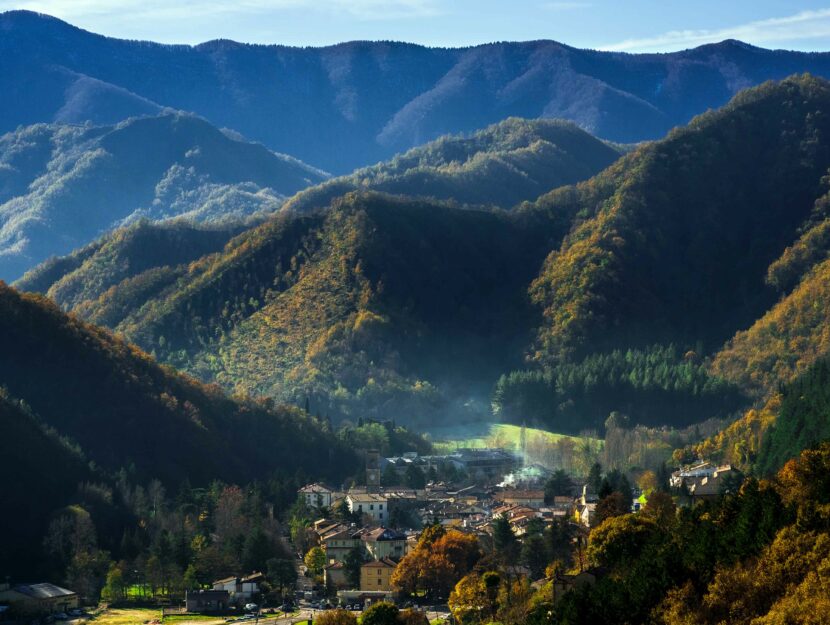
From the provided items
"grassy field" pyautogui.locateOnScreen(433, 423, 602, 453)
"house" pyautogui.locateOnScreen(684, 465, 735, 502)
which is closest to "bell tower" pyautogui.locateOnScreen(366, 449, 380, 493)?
"grassy field" pyautogui.locateOnScreen(433, 423, 602, 453)

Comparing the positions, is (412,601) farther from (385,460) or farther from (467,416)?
(467,416)

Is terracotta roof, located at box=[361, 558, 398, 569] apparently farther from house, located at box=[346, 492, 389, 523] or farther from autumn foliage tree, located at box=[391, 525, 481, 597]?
house, located at box=[346, 492, 389, 523]

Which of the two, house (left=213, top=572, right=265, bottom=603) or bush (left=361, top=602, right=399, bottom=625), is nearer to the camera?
bush (left=361, top=602, right=399, bottom=625)

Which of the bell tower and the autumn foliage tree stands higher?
the bell tower

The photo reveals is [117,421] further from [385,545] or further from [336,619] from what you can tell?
[336,619]

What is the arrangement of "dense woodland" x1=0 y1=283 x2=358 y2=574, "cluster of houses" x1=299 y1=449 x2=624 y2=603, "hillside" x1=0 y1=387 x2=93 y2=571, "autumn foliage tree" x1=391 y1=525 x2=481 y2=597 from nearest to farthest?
"autumn foliage tree" x1=391 y1=525 x2=481 y2=597
"cluster of houses" x1=299 y1=449 x2=624 y2=603
"hillside" x1=0 y1=387 x2=93 y2=571
"dense woodland" x1=0 y1=283 x2=358 y2=574

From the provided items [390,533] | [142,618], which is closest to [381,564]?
[390,533]
